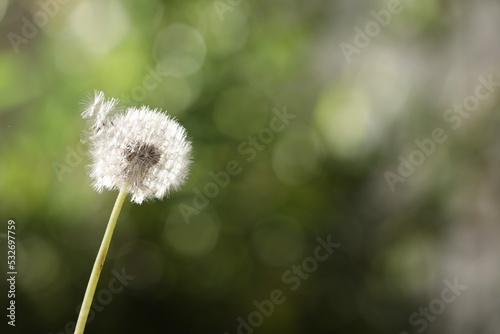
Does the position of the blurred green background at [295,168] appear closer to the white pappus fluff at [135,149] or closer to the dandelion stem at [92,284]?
the white pappus fluff at [135,149]

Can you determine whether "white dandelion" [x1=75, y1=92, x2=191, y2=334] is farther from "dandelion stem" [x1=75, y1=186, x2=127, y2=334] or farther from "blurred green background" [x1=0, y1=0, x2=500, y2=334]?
"blurred green background" [x1=0, y1=0, x2=500, y2=334]

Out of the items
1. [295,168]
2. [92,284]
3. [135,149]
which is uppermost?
[295,168]

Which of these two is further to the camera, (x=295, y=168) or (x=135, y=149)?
(x=295, y=168)

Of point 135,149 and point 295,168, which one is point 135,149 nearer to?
point 135,149

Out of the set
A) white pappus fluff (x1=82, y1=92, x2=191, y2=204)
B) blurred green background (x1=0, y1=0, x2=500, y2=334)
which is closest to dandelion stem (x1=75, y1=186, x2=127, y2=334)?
white pappus fluff (x1=82, y1=92, x2=191, y2=204)

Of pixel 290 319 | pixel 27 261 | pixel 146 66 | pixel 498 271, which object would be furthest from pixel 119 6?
pixel 498 271

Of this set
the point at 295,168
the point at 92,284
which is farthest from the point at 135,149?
the point at 295,168
